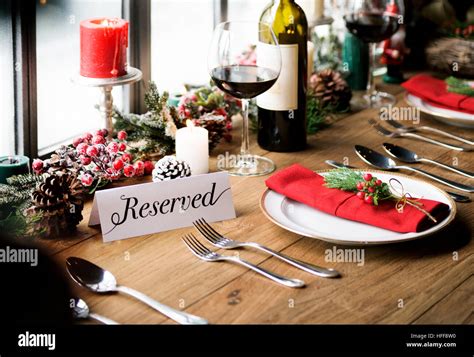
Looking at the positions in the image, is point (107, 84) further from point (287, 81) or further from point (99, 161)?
point (287, 81)

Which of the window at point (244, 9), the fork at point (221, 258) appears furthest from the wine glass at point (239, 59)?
the window at point (244, 9)

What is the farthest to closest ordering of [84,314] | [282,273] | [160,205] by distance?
[160,205]
[282,273]
[84,314]

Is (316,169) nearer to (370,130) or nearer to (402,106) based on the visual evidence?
(370,130)

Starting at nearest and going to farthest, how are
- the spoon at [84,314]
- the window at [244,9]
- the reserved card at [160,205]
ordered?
1. the spoon at [84,314]
2. the reserved card at [160,205]
3. the window at [244,9]

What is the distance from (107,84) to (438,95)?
837mm

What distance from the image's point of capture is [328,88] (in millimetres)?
1961

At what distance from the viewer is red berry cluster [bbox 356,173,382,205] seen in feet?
4.39

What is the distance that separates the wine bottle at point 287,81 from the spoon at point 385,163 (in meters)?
0.15

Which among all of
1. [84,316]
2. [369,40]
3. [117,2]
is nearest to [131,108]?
[117,2]

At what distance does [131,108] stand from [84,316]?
36.6 inches

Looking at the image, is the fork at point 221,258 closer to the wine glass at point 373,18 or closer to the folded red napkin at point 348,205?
the folded red napkin at point 348,205

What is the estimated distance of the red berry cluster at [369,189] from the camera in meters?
1.34

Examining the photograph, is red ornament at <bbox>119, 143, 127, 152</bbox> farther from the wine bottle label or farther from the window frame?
the wine bottle label

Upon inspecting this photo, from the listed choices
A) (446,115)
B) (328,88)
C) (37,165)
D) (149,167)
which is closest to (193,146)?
(149,167)
